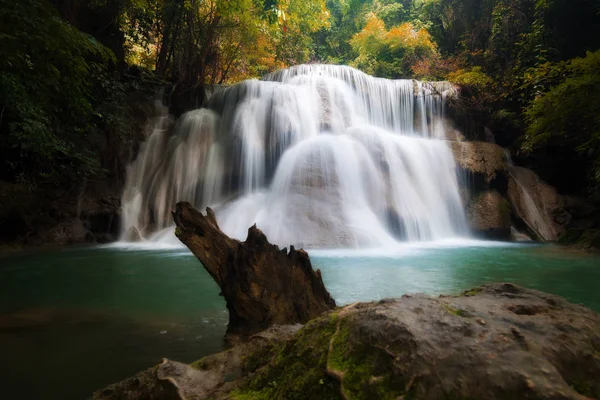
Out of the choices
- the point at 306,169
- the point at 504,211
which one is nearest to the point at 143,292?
the point at 306,169

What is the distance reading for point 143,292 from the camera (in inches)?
209

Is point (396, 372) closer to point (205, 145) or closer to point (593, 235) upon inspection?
point (593, 235)

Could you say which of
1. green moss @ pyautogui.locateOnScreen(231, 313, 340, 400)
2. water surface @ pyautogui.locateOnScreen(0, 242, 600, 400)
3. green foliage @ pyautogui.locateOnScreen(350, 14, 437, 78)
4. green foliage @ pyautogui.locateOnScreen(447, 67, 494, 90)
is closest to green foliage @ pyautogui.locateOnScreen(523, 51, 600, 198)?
water surface @ pyautogui.locateOnScreen(0, 242, 600, 400)

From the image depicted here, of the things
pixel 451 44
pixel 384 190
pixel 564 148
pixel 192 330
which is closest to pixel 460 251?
pixel 384 190

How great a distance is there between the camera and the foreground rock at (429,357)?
1259mm

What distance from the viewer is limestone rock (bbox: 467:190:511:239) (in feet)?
40.9

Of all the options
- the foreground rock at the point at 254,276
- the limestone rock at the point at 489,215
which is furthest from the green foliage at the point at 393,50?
the foreground rock at the point at 254,276

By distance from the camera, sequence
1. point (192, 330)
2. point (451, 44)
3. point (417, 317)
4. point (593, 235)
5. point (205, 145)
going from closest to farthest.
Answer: point (417, 317), point (192, 330), point (593, 235), point (205, 145), point (451, 44)

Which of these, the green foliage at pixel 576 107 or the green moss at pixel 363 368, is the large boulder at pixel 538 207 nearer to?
the green foliage at pixel 576 107

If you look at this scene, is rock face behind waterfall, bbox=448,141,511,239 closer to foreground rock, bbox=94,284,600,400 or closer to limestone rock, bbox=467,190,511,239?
limestone rock, bbox=467,190,511,239

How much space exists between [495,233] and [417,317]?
40.7 feet

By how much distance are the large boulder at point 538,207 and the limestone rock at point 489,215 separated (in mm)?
628

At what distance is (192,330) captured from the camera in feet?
11.6

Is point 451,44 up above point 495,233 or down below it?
above
